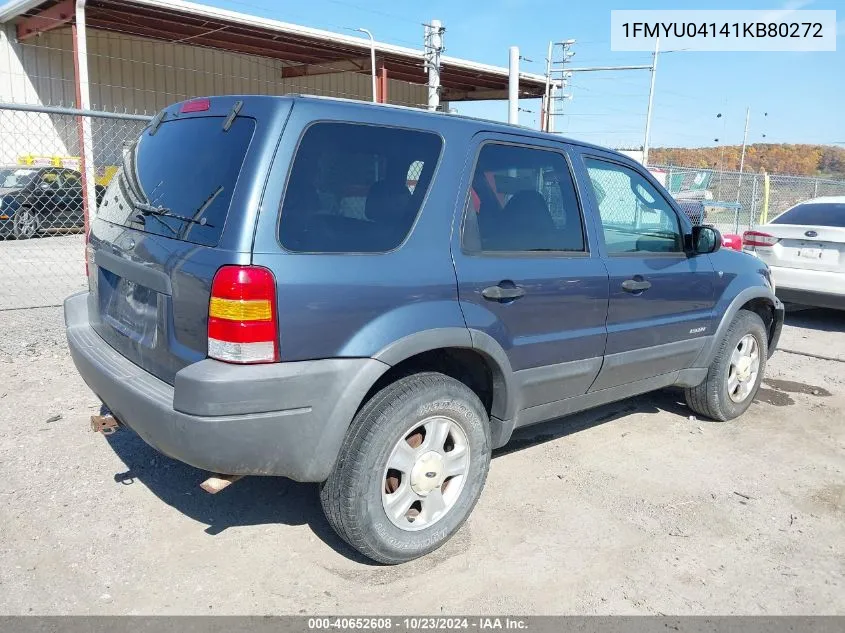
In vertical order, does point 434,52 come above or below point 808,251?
above

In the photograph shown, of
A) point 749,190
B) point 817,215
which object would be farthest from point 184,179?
point 749,190

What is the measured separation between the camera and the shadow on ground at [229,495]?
3338 mm

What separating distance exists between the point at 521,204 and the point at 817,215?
6396mm

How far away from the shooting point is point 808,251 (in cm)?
786

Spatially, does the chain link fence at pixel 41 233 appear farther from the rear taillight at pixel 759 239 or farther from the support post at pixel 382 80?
the support post at pixel 382 80

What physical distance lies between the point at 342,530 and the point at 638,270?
2182 millimetres

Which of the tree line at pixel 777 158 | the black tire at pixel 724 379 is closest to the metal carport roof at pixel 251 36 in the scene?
the black tire at pixel 724 379

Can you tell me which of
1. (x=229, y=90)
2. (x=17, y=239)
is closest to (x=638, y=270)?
(x=17, y=239)

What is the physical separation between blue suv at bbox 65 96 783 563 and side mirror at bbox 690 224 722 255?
0.56 meters

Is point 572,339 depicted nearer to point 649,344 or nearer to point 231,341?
point 649,344

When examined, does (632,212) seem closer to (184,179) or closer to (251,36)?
(184,179)

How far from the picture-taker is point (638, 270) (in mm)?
3867

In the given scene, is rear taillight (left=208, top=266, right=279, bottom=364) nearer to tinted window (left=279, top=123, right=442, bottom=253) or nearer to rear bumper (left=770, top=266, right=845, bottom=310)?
tinted window (left=279, top=123, right=442, bottom=253)

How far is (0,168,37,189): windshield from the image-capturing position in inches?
462
